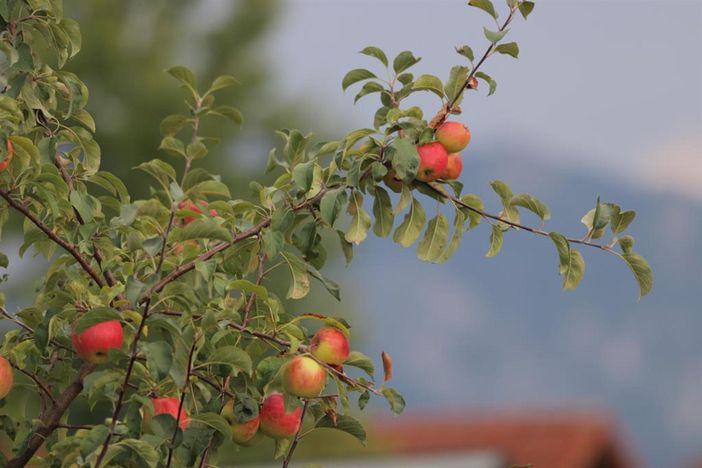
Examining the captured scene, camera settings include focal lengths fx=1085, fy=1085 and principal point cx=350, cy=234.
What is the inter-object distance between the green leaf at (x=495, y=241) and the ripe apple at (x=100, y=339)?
2.43ft

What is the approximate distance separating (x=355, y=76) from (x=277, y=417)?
2.34ft

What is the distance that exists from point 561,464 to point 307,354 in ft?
23.6

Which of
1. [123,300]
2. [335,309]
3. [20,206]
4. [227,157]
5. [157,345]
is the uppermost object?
[227,157]

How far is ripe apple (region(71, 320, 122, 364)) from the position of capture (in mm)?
2021

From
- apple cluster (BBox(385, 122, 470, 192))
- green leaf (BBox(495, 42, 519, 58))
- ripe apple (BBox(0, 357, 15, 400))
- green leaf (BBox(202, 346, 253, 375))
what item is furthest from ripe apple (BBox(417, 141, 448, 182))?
ripe apple (BBox(0, 357, 15, 400))

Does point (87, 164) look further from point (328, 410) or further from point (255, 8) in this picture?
point (255, 8)

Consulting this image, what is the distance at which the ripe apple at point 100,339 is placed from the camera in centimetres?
202

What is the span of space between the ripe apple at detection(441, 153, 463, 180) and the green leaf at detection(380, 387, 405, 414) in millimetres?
425

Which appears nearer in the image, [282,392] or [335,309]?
[282,392]

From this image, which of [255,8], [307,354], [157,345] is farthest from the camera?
[255,8]

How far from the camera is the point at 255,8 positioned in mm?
15352

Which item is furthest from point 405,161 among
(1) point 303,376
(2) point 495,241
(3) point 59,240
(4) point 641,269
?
(3) point 59,240

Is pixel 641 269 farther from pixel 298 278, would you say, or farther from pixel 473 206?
pixel 298 278

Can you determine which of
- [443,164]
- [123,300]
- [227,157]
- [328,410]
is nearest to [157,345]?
[123,300]
